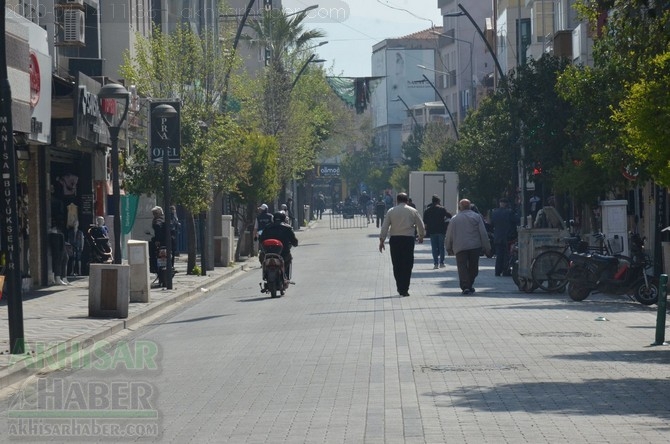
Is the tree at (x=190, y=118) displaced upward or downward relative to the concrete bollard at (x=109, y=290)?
upward

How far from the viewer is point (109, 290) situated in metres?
21.8

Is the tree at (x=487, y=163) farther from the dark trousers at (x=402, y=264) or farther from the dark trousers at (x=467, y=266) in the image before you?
the dark trousers at (x=402, y=264)

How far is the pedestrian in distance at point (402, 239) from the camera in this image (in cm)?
2550

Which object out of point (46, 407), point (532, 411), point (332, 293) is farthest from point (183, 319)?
point (532, 411)

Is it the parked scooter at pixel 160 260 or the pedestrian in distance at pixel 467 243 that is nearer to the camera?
the pedestrian in distance at pixel 467 243

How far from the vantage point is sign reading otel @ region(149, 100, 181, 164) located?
3152 centimetres

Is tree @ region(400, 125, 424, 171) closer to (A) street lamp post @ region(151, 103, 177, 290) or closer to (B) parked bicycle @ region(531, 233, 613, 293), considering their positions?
(A) street lamp post @ region(151, 103, 177, 290)

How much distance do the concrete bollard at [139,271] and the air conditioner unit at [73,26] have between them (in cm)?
1197

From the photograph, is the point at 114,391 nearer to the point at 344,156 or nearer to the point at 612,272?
the point at 612,272

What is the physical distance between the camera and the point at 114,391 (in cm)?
1235

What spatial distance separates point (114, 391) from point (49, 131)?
55.9 feet

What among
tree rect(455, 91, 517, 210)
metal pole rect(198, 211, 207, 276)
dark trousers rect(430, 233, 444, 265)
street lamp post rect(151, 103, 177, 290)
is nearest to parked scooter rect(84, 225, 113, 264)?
street lamp post rect(151, 103, 177, 290)

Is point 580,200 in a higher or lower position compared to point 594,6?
lower

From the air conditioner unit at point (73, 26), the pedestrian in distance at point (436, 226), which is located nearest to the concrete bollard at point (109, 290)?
the air conditioner unit at point (73, 26)
